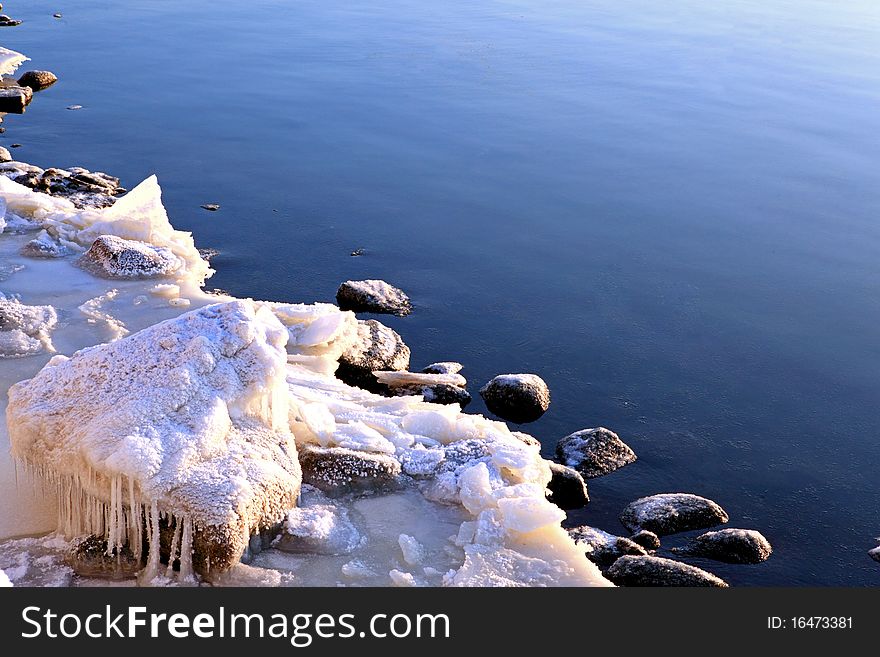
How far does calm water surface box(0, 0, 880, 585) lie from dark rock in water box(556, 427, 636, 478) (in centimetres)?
20

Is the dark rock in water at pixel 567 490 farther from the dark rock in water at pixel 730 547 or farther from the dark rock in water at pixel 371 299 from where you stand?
the dark rock in water at pixel 371 299

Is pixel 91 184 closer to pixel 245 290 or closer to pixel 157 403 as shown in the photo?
pixel 245 290

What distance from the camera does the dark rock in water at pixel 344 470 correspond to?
7.27m

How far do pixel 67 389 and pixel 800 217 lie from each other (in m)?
10.4

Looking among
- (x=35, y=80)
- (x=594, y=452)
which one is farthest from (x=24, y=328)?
(x=35, y=80)

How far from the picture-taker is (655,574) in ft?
22.9

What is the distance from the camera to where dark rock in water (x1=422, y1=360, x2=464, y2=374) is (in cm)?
980

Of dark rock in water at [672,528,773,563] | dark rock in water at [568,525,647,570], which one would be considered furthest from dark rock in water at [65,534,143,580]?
dark rock in water at [672,528,773,563]

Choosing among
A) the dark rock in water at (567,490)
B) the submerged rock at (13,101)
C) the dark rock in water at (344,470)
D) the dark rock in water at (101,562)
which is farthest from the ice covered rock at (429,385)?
the submerged rock at (13,101)

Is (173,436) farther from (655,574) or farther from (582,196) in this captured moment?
(582,196)

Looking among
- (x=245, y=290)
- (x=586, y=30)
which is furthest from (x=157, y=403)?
(x=586, y=30)

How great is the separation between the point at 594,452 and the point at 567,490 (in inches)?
26.2

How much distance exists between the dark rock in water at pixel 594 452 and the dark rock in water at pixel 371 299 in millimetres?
3070

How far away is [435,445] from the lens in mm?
7871
